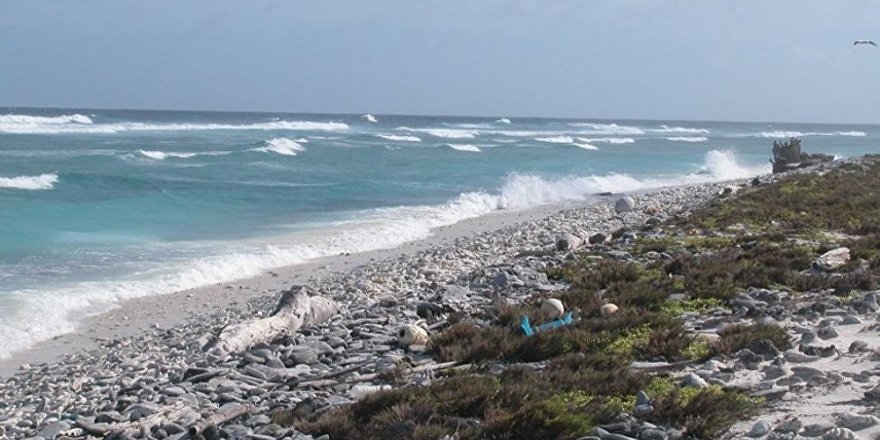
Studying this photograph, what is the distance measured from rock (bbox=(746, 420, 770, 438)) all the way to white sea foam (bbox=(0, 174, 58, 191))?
2615 cm

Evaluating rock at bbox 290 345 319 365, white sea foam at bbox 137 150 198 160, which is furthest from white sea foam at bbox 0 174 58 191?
rock at bbox 290 345 319 365

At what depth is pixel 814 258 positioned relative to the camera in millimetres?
10273

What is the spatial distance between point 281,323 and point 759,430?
16.3ft

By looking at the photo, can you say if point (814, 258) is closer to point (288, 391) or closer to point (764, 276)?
point (764, 276)

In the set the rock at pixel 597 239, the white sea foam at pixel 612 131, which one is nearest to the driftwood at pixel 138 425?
the rock at pixel 597 239

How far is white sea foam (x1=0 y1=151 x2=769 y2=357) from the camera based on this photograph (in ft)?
36.1

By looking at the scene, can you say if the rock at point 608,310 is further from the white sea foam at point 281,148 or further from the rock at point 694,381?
the white sea foam at point 281,148

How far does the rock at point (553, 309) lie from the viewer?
8.16 m

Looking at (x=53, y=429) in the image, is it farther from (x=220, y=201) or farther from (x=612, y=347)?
(x=220, y=201)

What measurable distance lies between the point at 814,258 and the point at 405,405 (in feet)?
21.4

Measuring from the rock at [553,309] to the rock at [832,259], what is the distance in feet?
10.5

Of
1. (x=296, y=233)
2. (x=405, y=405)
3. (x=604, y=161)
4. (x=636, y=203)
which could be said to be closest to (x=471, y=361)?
(x=405, y=405)

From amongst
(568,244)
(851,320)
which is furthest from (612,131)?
(851,320)

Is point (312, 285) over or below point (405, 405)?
below
